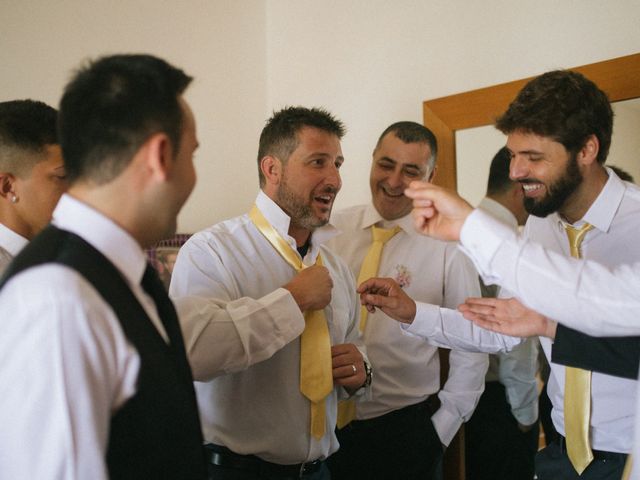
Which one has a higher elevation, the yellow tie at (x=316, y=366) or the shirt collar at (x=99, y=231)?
the shirt collar at (x=99, y=231)

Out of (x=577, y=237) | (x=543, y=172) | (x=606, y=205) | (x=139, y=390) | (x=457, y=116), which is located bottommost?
(x=139, y=390)

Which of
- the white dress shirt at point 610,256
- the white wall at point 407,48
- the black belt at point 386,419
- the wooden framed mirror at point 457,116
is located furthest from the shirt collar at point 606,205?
the black belt at point 386,419

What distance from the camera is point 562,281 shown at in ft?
4.06

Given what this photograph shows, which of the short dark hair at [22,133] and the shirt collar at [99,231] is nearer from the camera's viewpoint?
the shirt collar at [99,231]

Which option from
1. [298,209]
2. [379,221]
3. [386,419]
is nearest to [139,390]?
[298,209]

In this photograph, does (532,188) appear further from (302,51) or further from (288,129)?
(302,51)

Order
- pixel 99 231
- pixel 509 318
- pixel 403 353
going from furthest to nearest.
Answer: pixel 403 353
pixel 509 318
pixel 99 231

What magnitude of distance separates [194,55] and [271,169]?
1657mm

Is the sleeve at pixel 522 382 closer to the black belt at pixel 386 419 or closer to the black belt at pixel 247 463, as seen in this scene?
the black belt at pixel 386 419

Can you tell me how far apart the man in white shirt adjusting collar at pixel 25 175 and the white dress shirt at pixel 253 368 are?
1.41 ft

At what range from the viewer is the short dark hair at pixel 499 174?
8.61 ft

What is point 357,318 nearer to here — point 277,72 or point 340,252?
point 340,252

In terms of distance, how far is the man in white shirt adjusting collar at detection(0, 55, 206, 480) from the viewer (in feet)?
2.53

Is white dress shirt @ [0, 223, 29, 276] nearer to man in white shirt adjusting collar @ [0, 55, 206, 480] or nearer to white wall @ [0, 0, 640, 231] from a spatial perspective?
man in white shirt adjusting collar @ [0, 55, 206, 480]
